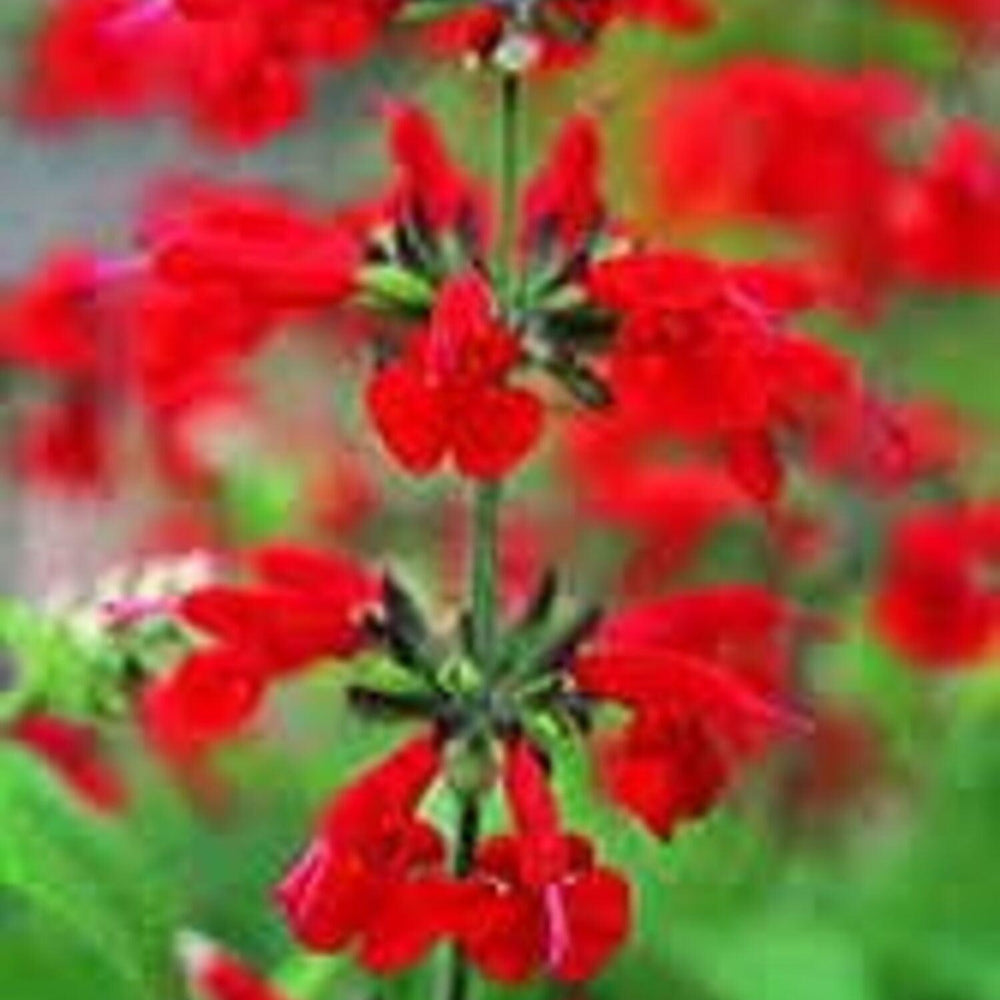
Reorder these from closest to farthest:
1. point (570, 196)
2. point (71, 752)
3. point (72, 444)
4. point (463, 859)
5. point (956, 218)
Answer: point (463, 859)
point (570, 196)
point (71, 752)
point (72, 444)
point (956, 218)

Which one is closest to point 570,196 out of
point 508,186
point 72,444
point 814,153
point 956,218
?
point 508,186

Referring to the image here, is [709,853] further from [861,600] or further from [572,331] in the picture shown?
[572,331]

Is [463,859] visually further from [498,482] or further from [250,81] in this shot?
[250,81]

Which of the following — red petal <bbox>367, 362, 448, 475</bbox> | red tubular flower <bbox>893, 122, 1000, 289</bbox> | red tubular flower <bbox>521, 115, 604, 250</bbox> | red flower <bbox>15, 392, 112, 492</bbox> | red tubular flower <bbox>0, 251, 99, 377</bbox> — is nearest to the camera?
red petal <bbox>367, 362, 448, 475</bbox>

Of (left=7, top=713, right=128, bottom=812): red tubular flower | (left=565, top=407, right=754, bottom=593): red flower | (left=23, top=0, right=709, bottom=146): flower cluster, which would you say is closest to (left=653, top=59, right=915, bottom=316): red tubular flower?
A: (left=565, top=407, right=754, bottom=593): red flower

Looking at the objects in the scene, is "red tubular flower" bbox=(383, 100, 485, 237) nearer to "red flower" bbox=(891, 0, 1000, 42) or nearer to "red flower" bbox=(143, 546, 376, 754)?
"red flower" bbox=(143, 546, 376, 754)

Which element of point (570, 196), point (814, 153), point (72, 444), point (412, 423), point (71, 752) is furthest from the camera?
point (814, 153)
